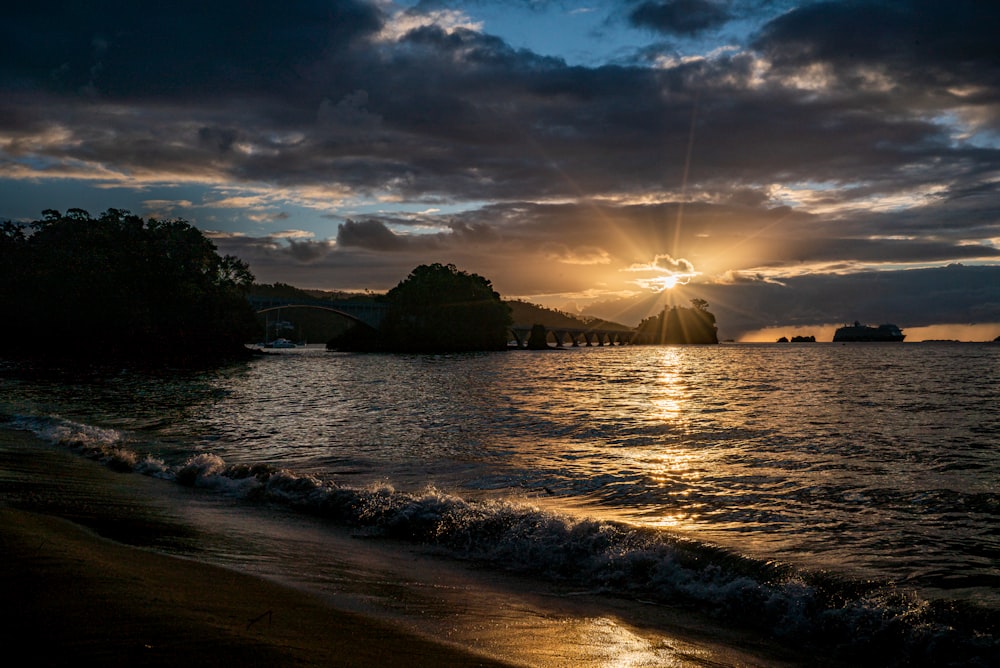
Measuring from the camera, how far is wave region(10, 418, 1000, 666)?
7.61 meters

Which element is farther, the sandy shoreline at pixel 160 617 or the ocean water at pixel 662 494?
the ocean water at pixel 662 494

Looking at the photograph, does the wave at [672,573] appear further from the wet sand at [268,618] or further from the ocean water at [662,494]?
the wet sand at [268,618]

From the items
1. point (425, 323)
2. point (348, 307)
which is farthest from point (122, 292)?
point (425, 323)

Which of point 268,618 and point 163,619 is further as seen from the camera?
point 268,618

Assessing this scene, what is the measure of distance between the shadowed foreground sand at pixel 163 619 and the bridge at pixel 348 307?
16058 centimetres

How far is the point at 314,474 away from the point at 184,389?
116ft

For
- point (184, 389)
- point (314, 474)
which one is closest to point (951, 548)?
point (314, 474)

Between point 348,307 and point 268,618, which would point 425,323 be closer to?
point 348,307

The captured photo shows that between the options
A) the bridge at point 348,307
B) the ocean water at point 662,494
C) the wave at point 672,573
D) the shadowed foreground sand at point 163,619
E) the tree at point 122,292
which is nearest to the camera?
the shadowed foreground sand at point 163,619

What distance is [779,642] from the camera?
302 inches

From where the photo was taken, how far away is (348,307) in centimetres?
18738

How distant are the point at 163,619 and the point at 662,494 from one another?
11.9 meters

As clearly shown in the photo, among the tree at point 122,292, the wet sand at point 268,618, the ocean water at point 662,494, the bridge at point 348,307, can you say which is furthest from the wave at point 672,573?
the bridge at point 348,307

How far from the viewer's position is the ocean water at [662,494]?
8.57 m
